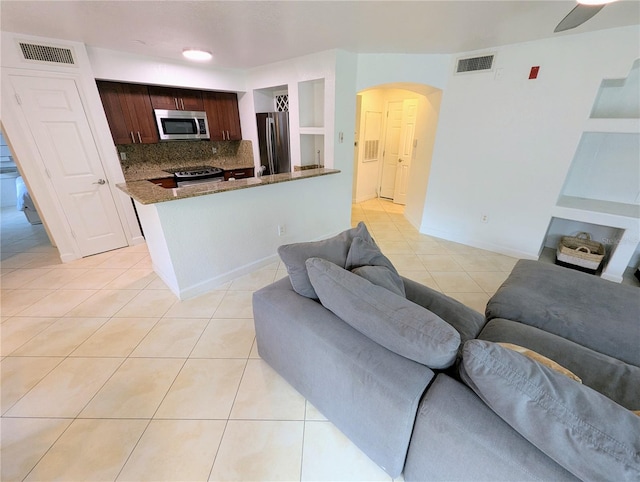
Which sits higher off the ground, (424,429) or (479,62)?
(479,62)

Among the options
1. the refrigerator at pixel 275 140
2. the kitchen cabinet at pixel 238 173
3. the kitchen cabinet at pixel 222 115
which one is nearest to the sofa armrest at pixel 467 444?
the refrigerator at pixel 275 140

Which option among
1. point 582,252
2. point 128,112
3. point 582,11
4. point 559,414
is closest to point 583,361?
point 559,414

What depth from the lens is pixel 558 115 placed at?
261 centimetres

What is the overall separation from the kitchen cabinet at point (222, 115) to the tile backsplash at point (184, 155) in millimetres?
259

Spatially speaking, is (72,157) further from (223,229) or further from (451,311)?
(451,311)

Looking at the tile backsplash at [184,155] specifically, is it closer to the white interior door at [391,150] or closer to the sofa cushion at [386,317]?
the white interior door at [391,150]

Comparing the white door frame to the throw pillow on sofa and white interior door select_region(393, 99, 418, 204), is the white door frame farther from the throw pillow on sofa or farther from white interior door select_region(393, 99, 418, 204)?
white interior door select_region(393, 99, 418, 204)

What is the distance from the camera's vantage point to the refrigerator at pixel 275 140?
3.99 meters

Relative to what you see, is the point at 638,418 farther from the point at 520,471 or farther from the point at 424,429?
the point at 424,429

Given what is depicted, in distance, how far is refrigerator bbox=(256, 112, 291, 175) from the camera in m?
3.99

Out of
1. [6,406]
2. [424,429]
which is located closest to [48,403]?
[6,406]

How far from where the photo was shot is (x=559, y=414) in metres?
0.69

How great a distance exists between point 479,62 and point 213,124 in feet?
12.4

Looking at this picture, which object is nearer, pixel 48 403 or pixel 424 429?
pixel 424 429
